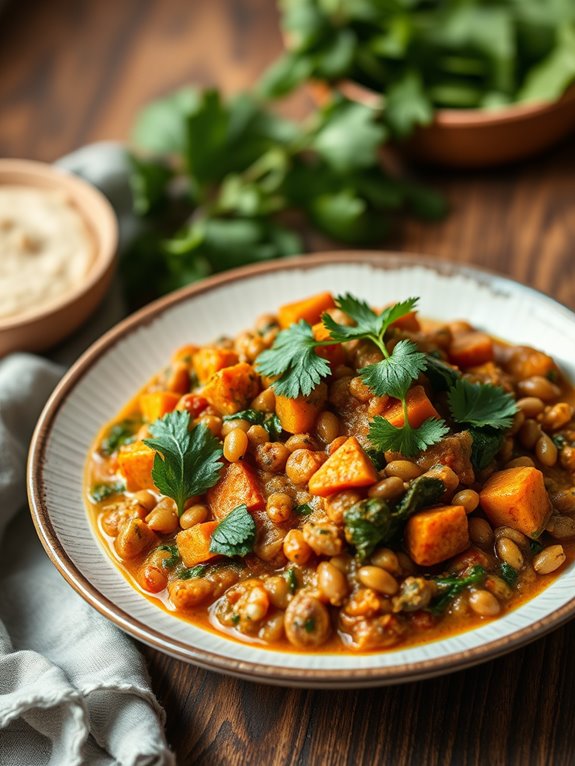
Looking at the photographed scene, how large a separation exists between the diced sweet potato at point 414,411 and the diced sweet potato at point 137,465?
1158 mm

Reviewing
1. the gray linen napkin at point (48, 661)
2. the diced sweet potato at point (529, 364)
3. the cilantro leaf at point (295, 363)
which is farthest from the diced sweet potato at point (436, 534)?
the gray linen napkin at point (48, 661)

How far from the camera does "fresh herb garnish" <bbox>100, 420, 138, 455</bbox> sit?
193 inches

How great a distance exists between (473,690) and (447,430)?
1.12 m

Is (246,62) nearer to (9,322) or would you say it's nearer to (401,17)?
(401,17)

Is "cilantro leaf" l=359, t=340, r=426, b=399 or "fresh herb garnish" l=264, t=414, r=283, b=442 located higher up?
"cilantro leaf" l=359, t=340, r=426, b=399

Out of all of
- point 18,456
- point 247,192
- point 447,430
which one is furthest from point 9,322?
point 447,430

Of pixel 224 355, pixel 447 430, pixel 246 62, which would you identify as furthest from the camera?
pixel 246 62

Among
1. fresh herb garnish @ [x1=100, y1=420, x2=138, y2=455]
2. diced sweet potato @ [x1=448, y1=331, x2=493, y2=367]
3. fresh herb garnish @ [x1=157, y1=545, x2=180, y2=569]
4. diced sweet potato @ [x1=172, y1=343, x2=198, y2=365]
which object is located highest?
diced sweet potato @ [x1=448, y1=331, x2=493, y2=367]

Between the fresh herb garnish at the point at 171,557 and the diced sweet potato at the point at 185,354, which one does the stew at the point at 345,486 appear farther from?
the diced sweet potato at the point at 185,354

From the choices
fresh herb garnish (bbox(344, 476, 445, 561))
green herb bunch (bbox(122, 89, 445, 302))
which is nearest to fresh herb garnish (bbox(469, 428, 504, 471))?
fresh herb garnish (bbox(344, 476, 445, 561))

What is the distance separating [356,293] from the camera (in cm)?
555

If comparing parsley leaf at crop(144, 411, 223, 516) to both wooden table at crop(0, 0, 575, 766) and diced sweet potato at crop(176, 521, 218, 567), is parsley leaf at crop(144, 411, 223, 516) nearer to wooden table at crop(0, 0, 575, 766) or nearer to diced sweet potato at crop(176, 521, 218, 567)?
diced sweet potato at crop(176, 521, 218, 567)

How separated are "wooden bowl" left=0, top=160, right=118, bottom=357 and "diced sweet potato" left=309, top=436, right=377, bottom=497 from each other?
2237 mm

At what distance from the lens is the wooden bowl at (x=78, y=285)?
18.1 feet
